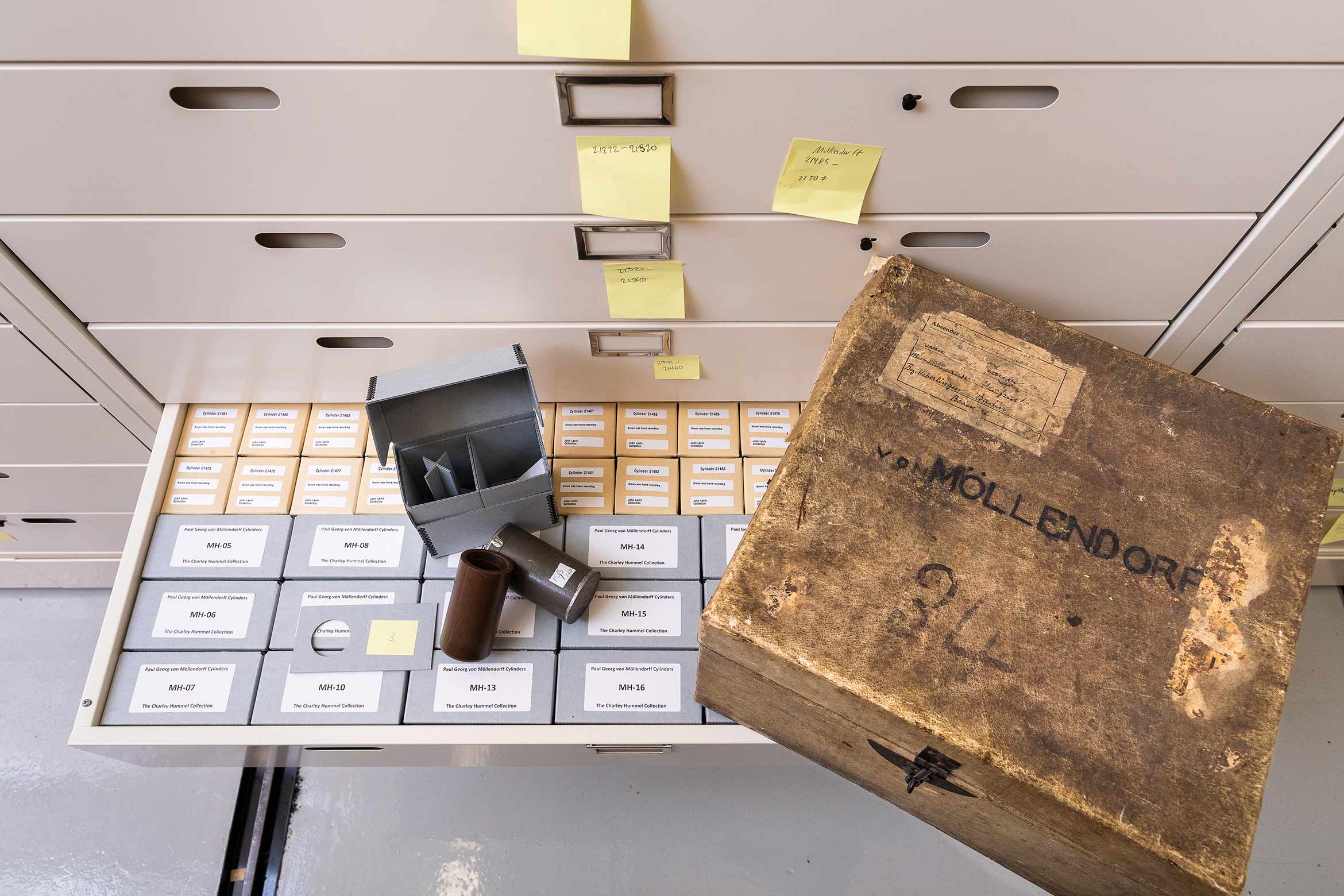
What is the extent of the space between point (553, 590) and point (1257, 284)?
0.93 meters

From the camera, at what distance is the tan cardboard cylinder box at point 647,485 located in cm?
116

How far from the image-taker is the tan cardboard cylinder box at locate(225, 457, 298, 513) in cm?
114

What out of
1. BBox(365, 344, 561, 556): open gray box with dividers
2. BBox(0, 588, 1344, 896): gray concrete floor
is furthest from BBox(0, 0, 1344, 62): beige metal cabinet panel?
BBox(0, 588, 1344, 896): gray concrete floor

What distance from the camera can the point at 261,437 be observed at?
1.21 m

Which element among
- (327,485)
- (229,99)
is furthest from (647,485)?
(229,99)

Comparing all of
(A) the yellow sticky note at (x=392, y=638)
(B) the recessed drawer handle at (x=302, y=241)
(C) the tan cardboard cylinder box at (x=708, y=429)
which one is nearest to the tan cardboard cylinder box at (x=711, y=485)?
(C) the tan cardboard cylinder box at (x=708, y=429)

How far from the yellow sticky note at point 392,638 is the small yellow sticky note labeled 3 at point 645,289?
49cm

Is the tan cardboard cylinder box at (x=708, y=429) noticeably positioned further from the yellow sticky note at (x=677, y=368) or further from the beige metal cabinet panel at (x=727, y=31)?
the beige metal cabinet panel at (x=727, y=31)

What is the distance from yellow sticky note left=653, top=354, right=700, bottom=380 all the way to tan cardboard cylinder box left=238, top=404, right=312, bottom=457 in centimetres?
55

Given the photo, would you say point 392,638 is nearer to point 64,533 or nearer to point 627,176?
point 627,176

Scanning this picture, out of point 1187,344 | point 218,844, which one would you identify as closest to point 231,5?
point 1187,344

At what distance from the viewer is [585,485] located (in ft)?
3.85

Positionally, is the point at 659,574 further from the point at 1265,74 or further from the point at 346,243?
the point at 1265,74

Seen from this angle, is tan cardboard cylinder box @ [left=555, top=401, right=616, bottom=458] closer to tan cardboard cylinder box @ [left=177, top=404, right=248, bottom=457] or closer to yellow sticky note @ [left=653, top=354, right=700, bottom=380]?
yellow sticky note @ [left=653, top=354, right=700, bottom=380]
